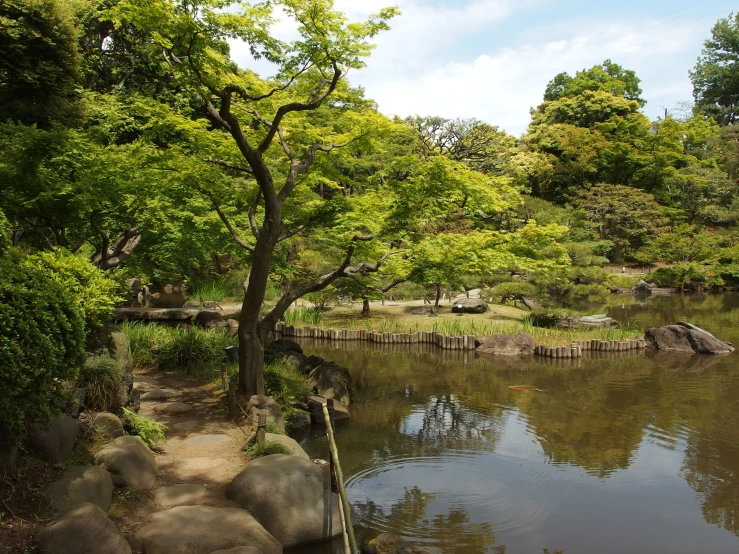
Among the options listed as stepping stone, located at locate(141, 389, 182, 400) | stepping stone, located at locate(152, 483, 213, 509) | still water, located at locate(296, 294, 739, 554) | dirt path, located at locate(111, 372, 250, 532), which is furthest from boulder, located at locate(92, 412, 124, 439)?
stepping stone, located at locate(141, 389, 182, 400)

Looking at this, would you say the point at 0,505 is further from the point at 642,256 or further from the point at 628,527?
the point at 642,256

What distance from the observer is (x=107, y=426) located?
22.6 ft

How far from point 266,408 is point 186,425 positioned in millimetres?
1220

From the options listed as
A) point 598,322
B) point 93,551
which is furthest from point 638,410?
point 93,551

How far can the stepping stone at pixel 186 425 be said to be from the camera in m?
8.62

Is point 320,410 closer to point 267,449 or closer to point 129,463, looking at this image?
point 267,449

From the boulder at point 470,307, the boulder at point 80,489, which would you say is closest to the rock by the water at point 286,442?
the boulder at point 80,489

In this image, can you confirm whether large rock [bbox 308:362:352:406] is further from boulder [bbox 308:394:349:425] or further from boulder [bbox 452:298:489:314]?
boulder [bbox 452:298:489:314]

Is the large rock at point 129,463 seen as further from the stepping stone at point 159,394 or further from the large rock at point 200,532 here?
the stepping stone at point 159,394

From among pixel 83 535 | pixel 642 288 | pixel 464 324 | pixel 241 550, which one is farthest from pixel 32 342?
pixel 642 288

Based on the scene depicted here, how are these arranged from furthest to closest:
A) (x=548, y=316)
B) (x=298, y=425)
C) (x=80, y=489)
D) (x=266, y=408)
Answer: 1. (x=548, y=316)
2. (x=298, y=425)
3. (x=266, y=408)
4. (x=80, y=489)

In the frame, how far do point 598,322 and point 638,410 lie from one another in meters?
8.22

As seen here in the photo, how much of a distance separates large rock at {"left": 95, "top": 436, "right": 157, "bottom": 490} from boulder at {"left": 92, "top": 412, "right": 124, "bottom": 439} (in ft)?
0.51

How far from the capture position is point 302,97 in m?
9.41
